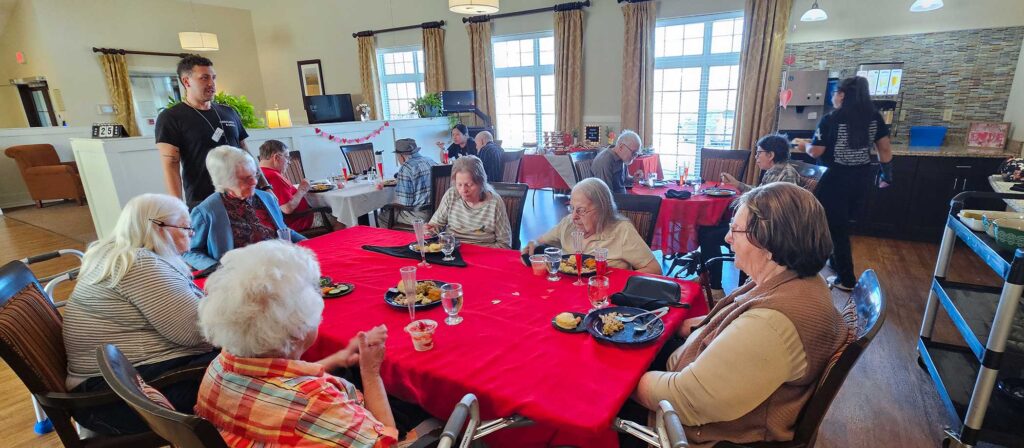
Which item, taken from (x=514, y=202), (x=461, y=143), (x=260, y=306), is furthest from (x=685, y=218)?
(x=461, y=143)

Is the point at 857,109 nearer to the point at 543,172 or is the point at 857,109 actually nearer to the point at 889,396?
the point at 889,396

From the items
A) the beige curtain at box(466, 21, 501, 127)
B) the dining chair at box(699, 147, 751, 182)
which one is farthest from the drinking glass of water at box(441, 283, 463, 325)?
the beige curtain at box(466, 21, 501, 127)

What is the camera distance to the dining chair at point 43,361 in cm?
130

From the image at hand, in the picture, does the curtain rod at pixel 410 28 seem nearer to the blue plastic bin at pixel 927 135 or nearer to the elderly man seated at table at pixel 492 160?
the elderly man seated at table at pixel 492 160

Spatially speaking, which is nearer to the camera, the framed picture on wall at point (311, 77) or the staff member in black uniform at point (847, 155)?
the staff member in black uniform at point (847, 155)

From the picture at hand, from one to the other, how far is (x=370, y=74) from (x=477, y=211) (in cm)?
716

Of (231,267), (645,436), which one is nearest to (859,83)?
(645,436)

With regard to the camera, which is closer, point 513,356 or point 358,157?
point 513,356

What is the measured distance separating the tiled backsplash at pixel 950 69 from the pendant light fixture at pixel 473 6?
12.5 ft

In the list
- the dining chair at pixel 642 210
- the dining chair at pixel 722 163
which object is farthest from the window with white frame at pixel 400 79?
the dining chair at pixel 642 210

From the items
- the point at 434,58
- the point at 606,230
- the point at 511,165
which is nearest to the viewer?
the point at 606,230

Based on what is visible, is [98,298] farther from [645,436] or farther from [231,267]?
[645,436]

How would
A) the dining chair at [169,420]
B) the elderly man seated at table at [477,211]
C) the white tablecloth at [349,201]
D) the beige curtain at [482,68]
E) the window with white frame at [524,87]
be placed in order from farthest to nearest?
1. the beige curtain at [482,68]
2. the window with white frame at [524,87]
3. the white tablecloth at [349,201]
4. the elderly man seated at table at [477,211]
5. the dining chair at [169,420]

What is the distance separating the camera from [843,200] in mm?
3414
